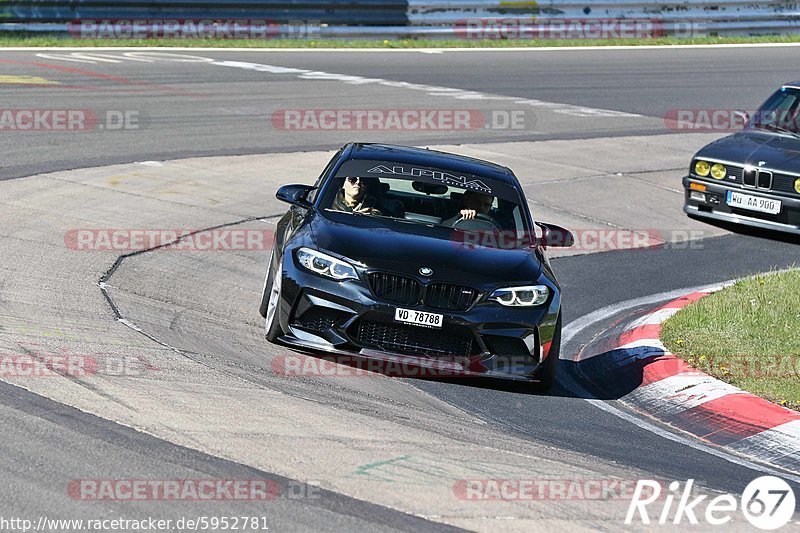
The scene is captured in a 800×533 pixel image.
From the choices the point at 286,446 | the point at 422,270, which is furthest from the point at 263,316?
the point at 286,446

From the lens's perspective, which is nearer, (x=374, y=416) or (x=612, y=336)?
(x=374, y=416)

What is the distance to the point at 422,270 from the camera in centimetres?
785

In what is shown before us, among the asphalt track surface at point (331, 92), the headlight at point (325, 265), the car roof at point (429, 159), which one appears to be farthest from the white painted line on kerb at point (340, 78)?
the headlight at point (325, 265)

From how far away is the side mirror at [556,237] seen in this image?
29.6 ft

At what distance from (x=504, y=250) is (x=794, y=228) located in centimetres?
657

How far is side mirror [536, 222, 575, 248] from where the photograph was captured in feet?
29.6

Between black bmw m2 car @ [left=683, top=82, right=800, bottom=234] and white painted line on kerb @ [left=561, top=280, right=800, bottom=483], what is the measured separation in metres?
2.66

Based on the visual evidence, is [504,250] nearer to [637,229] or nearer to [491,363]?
[491,363]

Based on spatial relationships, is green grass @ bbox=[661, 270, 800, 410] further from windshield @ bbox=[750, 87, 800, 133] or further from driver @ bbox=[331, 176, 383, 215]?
windshield @ bbox=[750, 87, 800, 133]

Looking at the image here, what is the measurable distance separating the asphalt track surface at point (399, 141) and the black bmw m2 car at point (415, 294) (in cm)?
30
